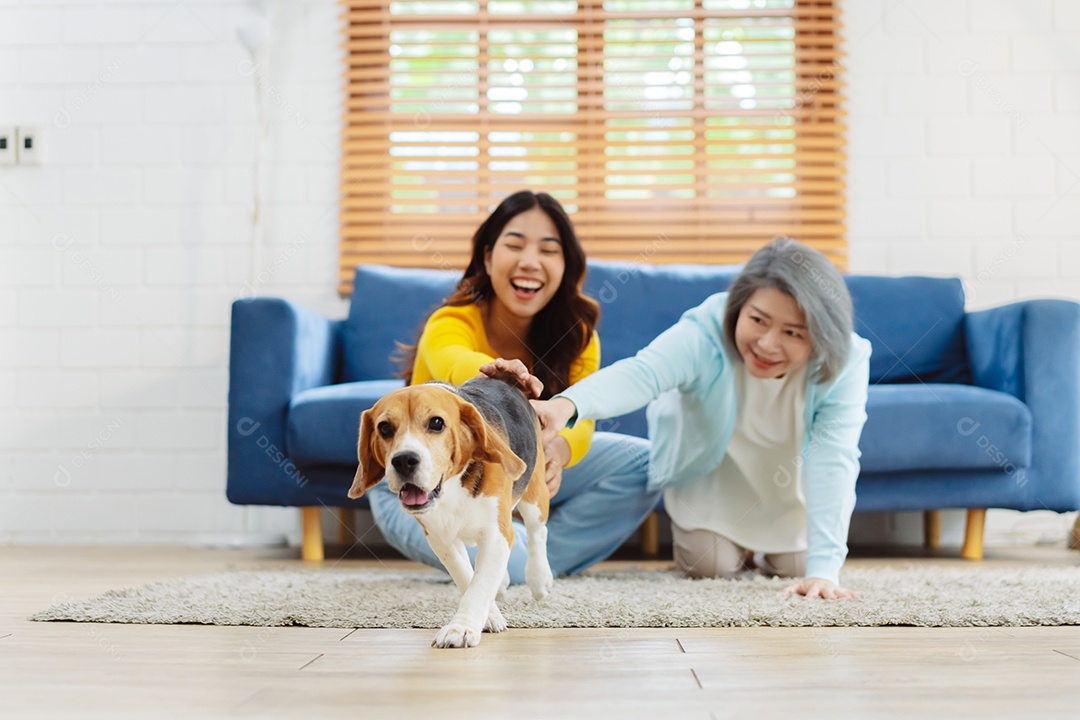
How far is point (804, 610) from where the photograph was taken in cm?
142

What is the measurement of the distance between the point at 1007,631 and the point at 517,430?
2.37ft

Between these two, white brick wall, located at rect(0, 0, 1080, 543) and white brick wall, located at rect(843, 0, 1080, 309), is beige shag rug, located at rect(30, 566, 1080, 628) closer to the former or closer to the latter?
white brick wall, located at rect(0, 0, 1080, 543)

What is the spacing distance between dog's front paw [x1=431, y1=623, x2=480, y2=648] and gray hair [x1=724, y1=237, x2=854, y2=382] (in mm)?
807

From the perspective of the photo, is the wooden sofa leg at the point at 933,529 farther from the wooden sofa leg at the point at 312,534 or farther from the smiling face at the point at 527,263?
the wooden sofa leg at the point at 312,534

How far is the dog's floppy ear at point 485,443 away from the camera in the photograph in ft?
3.79

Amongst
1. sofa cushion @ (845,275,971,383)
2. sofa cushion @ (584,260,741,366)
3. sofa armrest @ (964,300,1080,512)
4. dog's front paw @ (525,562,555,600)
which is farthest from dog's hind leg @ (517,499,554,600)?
sofa cushion @ (845,275,971,383)

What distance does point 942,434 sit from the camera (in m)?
2.22

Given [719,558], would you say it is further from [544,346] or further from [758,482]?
[544,346]

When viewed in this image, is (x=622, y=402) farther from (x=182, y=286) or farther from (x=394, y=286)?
(x=182, y=286)

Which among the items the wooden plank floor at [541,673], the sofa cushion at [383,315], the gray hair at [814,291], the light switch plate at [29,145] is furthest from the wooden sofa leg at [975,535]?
the light switch plate at [29,145]

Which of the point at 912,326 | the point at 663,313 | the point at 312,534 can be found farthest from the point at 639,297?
the point at 312,534

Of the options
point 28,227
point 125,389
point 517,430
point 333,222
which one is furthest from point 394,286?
point 517,430

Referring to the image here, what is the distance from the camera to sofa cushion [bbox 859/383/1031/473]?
2.22 metres

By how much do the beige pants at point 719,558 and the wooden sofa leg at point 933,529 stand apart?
1.03 metres
